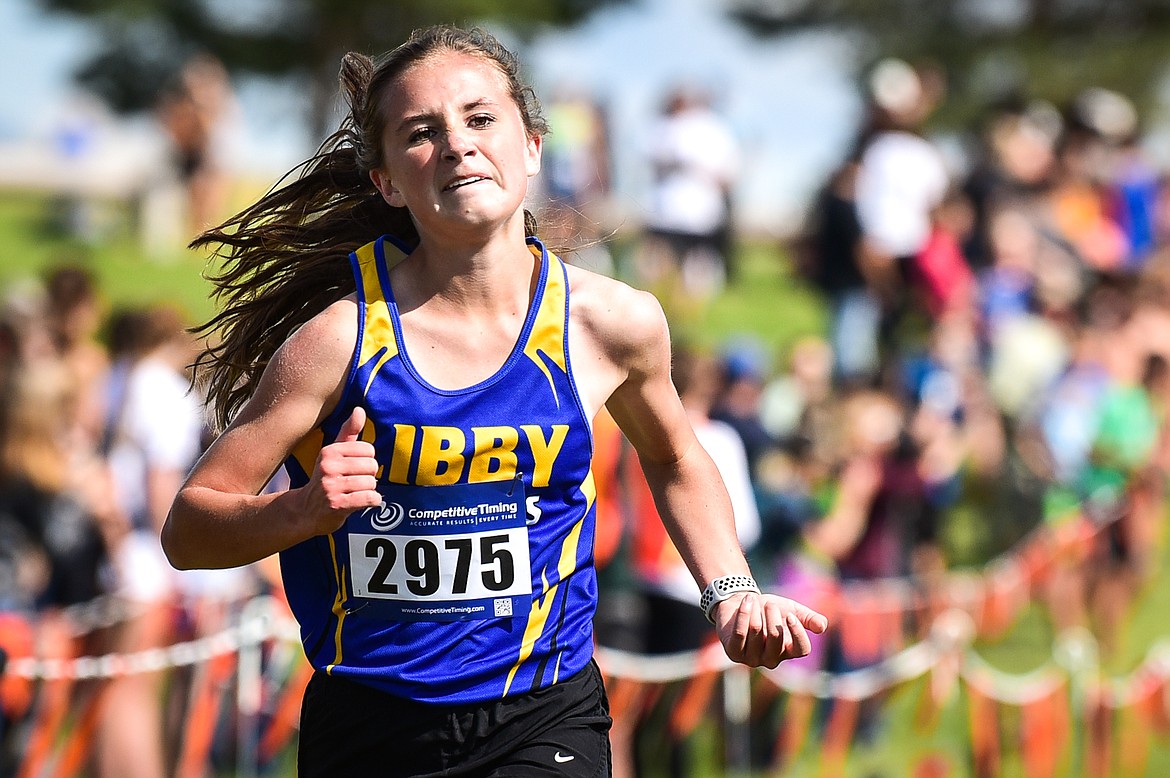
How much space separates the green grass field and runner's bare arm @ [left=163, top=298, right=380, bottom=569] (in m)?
4.28

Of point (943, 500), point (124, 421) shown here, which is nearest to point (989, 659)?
point (943, 500)

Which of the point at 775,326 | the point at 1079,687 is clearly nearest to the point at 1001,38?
the point at 775,326

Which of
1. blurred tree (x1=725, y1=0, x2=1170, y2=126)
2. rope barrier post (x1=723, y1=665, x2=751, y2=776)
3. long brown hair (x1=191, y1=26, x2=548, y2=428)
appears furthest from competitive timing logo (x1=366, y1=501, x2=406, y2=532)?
blurred tree (x1=725, y1=0, x2=1170, y2=126)

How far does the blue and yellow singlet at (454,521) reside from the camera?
3.22 m

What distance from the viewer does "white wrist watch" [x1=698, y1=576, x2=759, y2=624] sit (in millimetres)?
3477

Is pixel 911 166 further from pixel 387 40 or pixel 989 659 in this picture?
pixel 387 40

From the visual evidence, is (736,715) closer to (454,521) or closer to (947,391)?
(947,391)

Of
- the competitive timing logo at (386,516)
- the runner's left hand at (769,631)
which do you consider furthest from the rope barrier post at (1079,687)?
the competitive timing logo at (386,516)

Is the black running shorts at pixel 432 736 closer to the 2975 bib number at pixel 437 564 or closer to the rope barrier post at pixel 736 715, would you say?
the 2975 bib number at pixel 437 564

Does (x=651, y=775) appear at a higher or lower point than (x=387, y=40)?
lower

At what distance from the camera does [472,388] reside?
3.25m

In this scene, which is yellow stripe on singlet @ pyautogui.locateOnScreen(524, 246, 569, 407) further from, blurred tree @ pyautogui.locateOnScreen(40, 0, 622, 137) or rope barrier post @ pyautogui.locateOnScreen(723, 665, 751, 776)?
blurred tree @ pyautogui.locateOnScreen(40, 0, 622, 137)

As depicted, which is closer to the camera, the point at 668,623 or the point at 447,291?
the point at 447,291

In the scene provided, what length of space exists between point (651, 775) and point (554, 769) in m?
3.49
